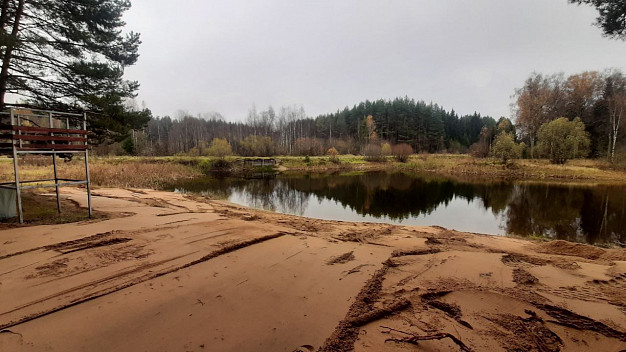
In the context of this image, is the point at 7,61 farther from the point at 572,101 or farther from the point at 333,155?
the point at 572,101

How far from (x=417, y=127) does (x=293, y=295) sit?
243ft

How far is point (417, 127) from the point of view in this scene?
70.6m

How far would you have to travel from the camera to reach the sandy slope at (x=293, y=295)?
8.45 feet

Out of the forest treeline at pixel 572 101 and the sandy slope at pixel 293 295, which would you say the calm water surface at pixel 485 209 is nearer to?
the sandy slope at pixel 293 295

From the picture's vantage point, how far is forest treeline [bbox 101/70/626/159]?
37.0 meters

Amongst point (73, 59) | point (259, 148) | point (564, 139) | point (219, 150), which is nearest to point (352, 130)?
point (259, 148)

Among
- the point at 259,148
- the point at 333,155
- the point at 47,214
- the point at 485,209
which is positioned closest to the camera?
the point at 47,214

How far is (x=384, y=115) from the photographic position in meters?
72.4

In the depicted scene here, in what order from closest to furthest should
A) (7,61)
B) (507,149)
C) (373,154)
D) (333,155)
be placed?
(7,61)
(507,149)
(333,155)
(373,154)

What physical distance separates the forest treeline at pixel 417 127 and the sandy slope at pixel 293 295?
336 inches

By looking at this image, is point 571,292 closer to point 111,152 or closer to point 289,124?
point 111,152

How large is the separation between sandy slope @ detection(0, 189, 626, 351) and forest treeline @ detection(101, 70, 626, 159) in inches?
336

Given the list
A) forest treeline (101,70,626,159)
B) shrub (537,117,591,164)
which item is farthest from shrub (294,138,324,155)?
shrub (537,117,591,164)

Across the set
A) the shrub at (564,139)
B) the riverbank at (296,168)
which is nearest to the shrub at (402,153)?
the riverbank at (296,168)
